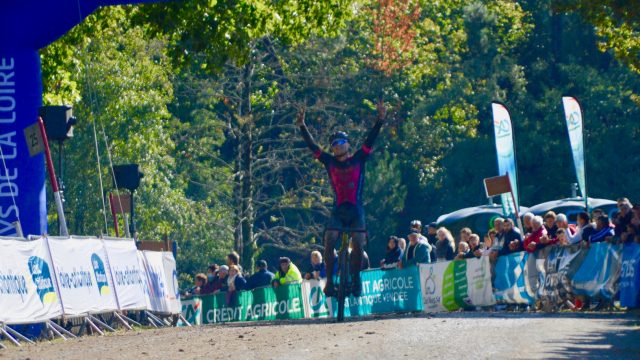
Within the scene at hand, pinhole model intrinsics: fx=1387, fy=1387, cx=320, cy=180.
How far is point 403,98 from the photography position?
177ft

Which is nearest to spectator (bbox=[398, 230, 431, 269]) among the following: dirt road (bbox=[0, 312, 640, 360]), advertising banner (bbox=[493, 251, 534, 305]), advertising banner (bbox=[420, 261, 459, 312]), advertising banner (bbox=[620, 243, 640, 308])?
advertising banner (bbox=[420, 261, 459, 312])

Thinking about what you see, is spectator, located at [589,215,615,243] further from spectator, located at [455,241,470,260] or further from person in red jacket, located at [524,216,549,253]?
spectator, located at [455,241,470,260]

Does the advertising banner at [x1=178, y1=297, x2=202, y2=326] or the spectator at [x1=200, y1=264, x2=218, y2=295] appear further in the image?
the spectator at [x1=200, y1=264, x2=218, y2=295]

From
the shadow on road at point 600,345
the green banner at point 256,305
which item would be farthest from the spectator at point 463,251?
the shadow on road at point 600,345

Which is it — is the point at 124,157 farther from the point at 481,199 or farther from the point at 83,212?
the point at 481,199

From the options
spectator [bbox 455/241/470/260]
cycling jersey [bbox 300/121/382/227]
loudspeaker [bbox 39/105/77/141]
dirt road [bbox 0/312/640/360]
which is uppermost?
loudspeaker [bbox 39/105/77/141]

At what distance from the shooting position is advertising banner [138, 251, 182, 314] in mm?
23297

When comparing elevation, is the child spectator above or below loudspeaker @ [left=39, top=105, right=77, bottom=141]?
below

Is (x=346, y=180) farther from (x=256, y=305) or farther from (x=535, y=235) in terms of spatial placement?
(x=256, y=305)

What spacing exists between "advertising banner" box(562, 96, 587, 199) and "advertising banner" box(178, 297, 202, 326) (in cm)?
780

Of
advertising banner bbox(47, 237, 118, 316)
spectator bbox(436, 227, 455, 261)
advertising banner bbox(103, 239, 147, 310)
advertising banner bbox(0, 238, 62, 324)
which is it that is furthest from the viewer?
spectator bbox(436, 227, 455, 261)

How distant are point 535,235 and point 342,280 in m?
4.44

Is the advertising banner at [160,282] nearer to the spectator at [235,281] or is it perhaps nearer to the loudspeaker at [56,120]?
the spectator at [235,281]

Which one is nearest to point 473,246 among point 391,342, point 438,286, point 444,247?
point 444,247
